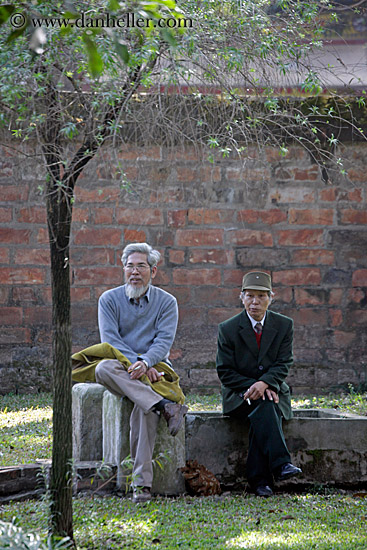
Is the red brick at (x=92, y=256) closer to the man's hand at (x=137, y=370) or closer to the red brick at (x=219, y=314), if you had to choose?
the red brick at (x=219, y=314)

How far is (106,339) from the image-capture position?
213 inches

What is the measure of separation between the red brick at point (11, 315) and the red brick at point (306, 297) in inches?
120

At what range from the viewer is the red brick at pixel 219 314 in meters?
8.39

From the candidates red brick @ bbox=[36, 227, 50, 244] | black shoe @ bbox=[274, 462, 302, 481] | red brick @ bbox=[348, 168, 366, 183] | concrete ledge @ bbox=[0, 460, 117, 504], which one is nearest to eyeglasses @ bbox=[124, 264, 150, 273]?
concrete ledge @ bbox=[0, 460, 117, 504]

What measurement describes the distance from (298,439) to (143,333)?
53.9 inches

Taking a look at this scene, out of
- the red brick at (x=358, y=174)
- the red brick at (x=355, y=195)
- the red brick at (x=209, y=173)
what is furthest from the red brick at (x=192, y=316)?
the red brick at (x=358, y=174)

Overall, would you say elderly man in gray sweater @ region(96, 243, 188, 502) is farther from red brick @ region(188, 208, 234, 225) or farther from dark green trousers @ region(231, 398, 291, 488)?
red brick @ region(188, 208, 234, 225)

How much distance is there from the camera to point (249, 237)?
8406mm

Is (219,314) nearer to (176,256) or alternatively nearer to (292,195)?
(176,256)

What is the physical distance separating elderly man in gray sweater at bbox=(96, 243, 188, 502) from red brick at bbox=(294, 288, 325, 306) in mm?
3155

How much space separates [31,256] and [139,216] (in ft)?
4.13

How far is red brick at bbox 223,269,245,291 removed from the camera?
839 centimetres

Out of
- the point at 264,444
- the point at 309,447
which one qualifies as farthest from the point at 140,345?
the point at 309,447

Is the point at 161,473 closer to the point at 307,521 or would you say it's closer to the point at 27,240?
the point at 307,521
